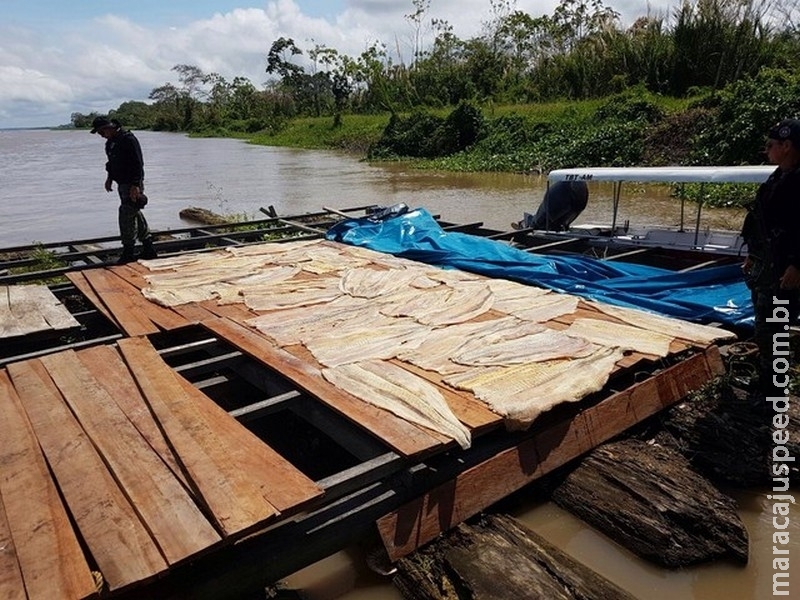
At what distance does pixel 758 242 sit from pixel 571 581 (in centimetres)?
254

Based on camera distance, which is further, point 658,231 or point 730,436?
point 658,231

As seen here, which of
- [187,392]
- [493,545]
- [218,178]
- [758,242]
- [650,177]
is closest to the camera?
[493,545]

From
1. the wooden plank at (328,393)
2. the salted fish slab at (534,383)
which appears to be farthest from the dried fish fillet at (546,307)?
the wooden plank at (328,393)

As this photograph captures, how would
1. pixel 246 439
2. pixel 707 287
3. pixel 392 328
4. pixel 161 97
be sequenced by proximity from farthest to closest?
pixel 161 97
pixel 707 287
pixel 392 328
pixel 246 439

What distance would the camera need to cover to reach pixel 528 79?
29.0 metres

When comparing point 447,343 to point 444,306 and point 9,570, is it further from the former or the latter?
point 9,570

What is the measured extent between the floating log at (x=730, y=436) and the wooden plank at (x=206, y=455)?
8.55ft

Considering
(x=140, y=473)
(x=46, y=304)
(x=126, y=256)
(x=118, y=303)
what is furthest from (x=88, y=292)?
(x=140, y=473)

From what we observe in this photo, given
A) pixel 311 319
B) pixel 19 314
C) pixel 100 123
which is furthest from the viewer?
pixel 100 123

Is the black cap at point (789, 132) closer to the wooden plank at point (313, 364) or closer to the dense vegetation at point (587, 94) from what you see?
the wooden plank at point (313, 364)

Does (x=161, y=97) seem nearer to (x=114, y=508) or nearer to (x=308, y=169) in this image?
(x=308, y=169)

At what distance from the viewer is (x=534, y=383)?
3688mm

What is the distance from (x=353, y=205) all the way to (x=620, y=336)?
12094 mm

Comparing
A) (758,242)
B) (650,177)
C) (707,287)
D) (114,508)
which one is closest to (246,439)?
(114,508)
